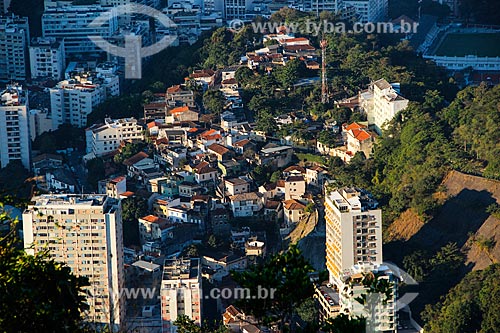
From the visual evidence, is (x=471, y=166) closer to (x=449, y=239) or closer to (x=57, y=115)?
(x=449, y=239)

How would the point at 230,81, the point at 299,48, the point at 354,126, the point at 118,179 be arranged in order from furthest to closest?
the point at 299,48, the point at 230,81, the point at 354,126, the point at 118,179

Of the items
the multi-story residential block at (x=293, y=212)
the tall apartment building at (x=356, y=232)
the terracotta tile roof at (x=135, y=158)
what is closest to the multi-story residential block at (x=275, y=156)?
the multi-story residential block at (x=293, y=212)

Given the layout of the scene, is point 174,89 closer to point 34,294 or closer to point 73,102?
point 73,102

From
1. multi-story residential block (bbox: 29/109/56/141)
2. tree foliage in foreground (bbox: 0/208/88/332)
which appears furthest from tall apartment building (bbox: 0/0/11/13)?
tree foliage in foreground (bbox: 0/208/88/332)

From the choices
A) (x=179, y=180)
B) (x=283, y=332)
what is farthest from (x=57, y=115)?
(x=283, y=332)

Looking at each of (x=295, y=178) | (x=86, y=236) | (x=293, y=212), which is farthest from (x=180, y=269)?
(x=295, y=178)

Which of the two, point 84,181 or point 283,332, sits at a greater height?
point 283,332
